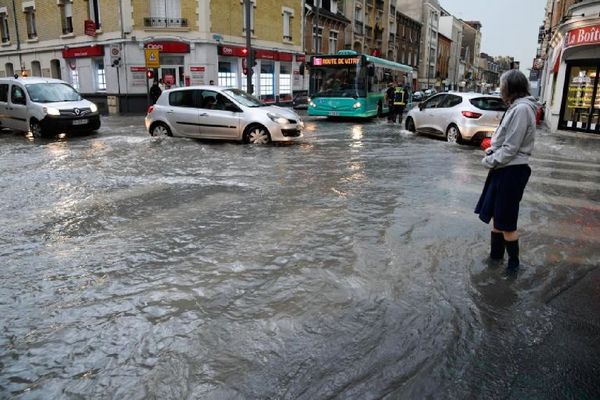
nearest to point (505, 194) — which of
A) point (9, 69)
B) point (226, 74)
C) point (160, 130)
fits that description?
point (160, 130)

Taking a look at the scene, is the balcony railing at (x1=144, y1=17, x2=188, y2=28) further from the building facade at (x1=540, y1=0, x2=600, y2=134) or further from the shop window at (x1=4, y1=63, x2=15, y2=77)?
the building facade at (x1=540, y1=0, x2=600, y2=134)

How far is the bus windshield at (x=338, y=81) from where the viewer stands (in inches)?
784

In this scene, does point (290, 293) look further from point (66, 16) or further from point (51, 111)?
point (66, 16)

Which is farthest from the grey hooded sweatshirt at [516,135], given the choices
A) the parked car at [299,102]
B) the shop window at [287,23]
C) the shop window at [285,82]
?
the shop window at [287,23]

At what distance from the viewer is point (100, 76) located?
27578 millimetres

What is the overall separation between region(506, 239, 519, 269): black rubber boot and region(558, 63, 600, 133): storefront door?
14752 mm

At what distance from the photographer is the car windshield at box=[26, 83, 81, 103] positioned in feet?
47.3

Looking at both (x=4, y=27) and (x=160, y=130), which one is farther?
(x=4, y=27)

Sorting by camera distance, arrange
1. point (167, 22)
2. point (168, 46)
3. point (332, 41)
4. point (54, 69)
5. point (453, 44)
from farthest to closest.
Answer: point (453, 44) → point (332, 41) → point (54, 69) → point (167, 22) → point (168, 46)

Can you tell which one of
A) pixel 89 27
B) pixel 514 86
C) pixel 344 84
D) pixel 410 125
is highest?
pixel 89 27

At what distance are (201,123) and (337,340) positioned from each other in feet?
33.4

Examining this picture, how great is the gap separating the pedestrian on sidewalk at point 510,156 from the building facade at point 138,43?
19.8 m

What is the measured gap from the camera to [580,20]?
15.6m

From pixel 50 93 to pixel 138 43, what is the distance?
11791 mm
